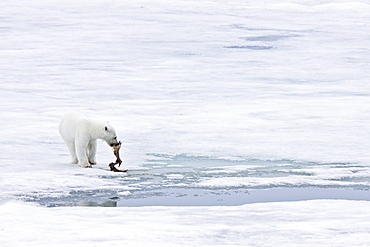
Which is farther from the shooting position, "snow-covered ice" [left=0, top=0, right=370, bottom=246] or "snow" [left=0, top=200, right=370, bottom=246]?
"snow-covered ice" [left=0, top=0, right=370, bottom=246]

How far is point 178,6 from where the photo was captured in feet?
84.7

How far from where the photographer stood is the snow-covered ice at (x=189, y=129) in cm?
452

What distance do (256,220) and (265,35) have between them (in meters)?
16.4

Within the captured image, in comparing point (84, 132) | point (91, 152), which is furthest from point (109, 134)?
point (91, 152)

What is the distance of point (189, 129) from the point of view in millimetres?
8938

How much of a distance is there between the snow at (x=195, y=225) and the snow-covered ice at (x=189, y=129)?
0.01 m

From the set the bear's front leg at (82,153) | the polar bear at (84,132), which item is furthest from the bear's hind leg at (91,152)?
the bear's front leg at (82,153)

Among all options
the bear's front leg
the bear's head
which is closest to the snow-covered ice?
the bear's front leg

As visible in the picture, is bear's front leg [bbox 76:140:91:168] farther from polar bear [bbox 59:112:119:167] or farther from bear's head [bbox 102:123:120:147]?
bear's head [bbox 102:123:120:147]

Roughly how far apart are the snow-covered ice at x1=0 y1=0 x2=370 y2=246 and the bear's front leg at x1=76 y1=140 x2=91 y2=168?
122 mm

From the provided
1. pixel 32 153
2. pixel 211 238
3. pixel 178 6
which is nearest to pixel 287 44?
pixel 178 6

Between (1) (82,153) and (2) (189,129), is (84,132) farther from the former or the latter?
(2) (189,129)

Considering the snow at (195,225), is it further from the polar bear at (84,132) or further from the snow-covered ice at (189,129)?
the polar bear at (84,132)

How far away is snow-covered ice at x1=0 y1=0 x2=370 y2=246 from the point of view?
452 centimetres
